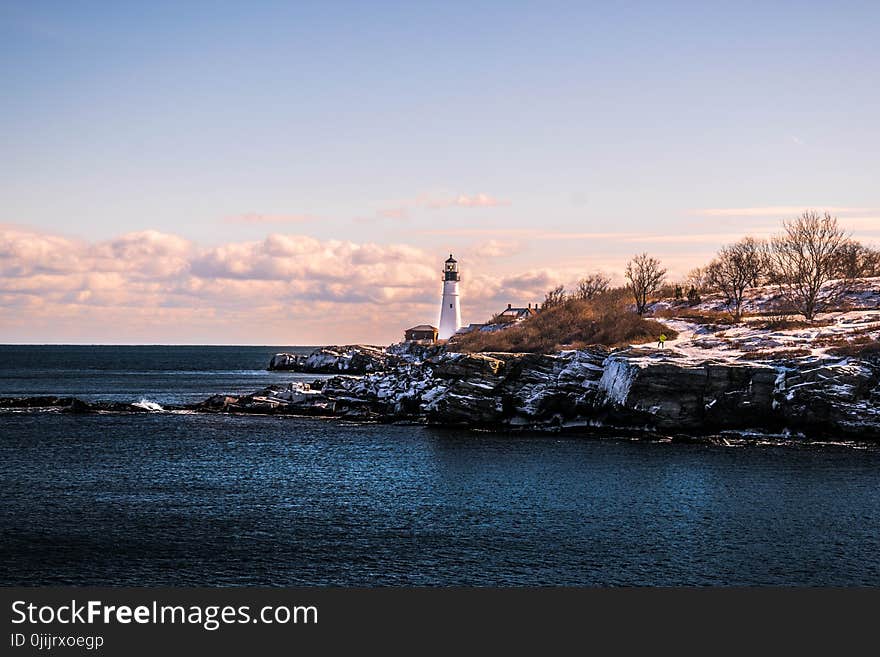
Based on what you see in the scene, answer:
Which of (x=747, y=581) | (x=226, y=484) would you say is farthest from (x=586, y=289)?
(x=747, y=581)

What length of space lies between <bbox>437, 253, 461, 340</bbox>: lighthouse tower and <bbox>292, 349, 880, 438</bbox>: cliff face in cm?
6436

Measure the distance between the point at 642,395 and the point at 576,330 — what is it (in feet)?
83.1

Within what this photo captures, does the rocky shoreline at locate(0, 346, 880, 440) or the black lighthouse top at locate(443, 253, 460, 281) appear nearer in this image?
the rocky shoreline at locate(0, 346, 880, 440)

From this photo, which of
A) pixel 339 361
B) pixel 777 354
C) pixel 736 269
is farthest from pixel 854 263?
pixel 339 361

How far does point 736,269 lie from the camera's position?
108188 mm

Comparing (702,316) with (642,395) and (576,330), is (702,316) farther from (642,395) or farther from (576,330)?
(642,395)

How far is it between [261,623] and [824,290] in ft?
322

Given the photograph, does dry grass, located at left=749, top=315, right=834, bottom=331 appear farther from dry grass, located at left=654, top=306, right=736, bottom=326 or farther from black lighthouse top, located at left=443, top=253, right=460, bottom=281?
black lighthouse top, located at left=443, top=253, right=460, bottom=281

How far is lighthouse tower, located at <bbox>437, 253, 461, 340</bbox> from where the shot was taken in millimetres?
140500

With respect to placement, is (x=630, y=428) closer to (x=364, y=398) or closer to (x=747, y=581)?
(x=364, y=398)

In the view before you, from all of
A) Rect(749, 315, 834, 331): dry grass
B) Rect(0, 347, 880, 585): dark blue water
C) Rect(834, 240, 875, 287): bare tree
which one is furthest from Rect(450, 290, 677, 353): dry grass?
Rect(834, 240, 875, 287): bare tree

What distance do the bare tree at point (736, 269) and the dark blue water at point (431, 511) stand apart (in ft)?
183

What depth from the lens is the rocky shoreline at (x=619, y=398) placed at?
195 ft

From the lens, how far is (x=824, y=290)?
104625mm
